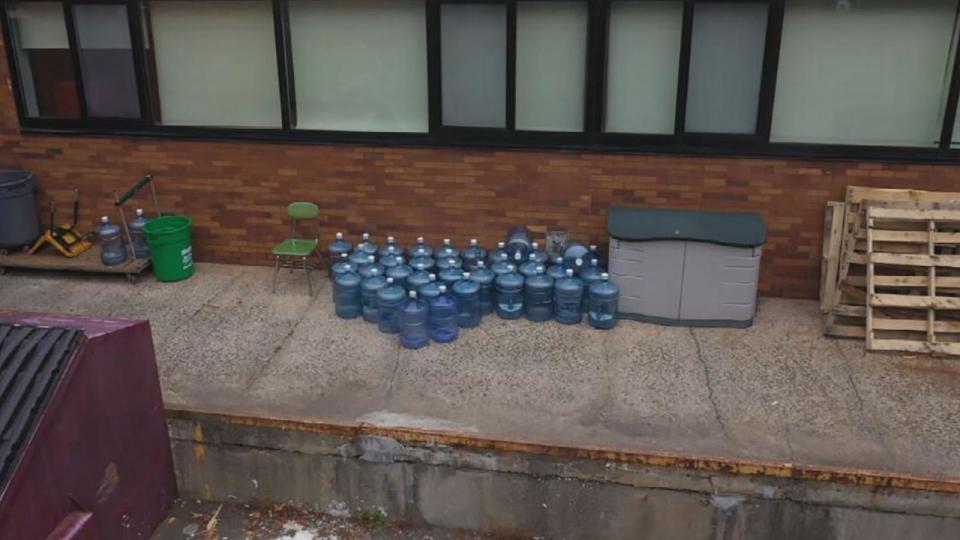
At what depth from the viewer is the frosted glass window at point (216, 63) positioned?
6490mm

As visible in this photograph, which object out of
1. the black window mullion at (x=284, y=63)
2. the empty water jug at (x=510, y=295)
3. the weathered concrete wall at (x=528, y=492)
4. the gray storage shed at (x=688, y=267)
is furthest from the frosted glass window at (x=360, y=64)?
the weathered concrete wall at (x=528, y=492)

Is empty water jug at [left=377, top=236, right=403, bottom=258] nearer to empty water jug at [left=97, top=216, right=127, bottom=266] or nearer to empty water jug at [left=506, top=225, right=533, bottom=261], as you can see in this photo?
empty water jug at [left=506, top=225, right=533, bottom=261]

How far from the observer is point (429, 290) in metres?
5.76

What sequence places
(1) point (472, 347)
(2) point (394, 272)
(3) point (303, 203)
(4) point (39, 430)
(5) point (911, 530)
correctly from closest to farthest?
(4) point (39, 430) → (5) point (911, 530) → (1) point (472, 347) → (2) point (394, 272) → (3) point (303, 203)

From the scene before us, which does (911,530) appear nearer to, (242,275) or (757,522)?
(757,522)

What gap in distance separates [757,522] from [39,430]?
3.54 meters

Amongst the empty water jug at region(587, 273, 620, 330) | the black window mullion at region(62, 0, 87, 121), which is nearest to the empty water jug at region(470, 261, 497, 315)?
the empty water jug at region(587, 273, 620, 330)

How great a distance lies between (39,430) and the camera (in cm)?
314

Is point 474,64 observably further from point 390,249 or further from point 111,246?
point 111,246

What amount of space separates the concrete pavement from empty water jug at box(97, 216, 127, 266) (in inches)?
18.4

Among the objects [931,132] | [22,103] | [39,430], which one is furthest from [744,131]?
[22,103]

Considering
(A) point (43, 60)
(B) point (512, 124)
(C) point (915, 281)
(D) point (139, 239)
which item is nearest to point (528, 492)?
(B) point (512, 124)

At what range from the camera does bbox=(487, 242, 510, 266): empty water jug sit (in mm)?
6305

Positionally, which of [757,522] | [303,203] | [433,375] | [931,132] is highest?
[931,132]
